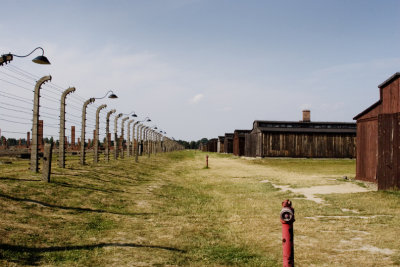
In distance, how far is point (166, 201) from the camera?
38.2 feet

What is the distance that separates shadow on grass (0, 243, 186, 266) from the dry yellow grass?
0.01m

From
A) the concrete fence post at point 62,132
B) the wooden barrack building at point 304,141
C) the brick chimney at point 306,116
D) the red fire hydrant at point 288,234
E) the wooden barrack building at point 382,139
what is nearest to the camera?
the red fire hydrant at point 288,234

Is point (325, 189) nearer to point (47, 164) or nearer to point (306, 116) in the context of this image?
point (47, 164)

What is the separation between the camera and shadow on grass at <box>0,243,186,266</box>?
204 inches

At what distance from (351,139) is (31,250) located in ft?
136

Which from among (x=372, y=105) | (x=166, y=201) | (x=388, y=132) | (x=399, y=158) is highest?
(x=372, y=105)

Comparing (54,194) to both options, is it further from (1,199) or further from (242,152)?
(242,152)

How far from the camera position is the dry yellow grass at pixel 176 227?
18.4ft

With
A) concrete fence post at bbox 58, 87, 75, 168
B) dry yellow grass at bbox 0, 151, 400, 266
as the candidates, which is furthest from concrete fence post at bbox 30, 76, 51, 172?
concrete fence post at bbox 58, 87, 75, 168

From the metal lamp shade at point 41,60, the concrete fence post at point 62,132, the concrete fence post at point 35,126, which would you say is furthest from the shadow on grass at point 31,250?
the concrete fence post at point 62,132

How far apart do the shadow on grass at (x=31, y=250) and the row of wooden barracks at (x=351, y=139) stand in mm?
10105

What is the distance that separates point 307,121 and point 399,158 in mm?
33170

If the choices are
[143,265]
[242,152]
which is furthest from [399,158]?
[242,152]

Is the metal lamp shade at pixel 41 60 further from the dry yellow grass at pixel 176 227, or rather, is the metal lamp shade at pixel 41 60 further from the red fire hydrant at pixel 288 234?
the red fire hydrant at pixel 288 234
